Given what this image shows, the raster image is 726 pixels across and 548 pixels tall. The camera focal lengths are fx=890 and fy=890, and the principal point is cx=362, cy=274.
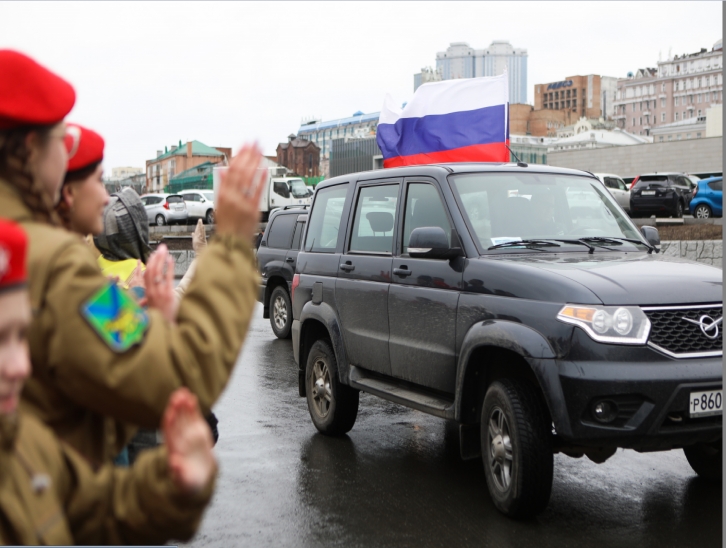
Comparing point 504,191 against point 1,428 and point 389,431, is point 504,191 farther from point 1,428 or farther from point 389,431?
point 1,428

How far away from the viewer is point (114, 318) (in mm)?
1634

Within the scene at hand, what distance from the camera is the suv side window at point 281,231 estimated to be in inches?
561

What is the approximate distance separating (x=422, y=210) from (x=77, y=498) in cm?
483

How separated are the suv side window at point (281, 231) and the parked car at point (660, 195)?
24.2 meters

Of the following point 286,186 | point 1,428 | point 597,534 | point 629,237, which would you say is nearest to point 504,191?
point 629,237

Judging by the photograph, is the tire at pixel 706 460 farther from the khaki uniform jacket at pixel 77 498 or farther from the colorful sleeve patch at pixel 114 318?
the colorful sleeve patch at pixel 114 318

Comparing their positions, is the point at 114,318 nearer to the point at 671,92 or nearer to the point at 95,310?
the point at 95,310

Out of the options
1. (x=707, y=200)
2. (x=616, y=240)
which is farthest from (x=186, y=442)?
(x=707, y=200)

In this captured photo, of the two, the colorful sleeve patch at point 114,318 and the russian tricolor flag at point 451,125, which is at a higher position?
the russian tricolor flag at point 451,125

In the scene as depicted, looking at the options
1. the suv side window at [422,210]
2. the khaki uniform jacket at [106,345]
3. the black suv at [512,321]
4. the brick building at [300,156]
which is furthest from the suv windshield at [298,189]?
the brick building at [300,156]

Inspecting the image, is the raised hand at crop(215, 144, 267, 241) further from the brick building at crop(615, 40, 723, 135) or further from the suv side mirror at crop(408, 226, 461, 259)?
the brick building at crop(615, 40, 723, 135)

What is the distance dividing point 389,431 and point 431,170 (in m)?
2.52

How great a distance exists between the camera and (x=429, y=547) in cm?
476

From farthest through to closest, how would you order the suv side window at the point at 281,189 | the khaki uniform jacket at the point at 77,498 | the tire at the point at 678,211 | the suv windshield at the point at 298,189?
the suv windshield at the point at 298,189 < the suv side window at the point at 281,189 < the tire at the point at 678,211 < the khaki uniform jacket at the point at 77,498
